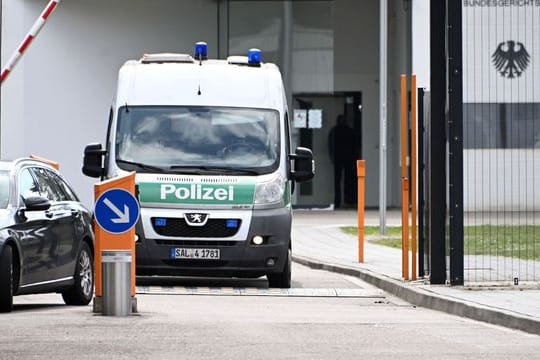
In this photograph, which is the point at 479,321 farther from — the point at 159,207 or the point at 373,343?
the point at 159,207

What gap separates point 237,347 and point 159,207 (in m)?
6.97

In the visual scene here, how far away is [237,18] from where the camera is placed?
122ft

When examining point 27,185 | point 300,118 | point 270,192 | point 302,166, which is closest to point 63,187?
point 27,185

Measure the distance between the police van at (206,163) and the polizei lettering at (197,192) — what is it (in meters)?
0.01

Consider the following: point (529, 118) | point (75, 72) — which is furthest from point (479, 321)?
point (75, 72)

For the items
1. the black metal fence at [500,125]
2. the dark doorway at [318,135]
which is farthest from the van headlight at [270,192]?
the dark doorway at [318,135]

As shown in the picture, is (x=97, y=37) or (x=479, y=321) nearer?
(x=479, y=321)

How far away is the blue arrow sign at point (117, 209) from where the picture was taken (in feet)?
40.9

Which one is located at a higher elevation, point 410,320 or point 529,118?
point 529,118

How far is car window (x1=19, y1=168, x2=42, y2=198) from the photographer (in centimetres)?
1371

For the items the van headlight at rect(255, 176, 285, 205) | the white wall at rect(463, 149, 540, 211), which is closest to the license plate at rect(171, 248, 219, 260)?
the van headlight at rect(255, 176, 285, 205)

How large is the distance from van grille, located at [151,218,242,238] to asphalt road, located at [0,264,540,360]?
1360 mm

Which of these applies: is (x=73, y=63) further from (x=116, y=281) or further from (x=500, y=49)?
(x=116, y=281)

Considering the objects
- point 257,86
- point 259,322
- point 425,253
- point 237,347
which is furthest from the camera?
point 257,86
